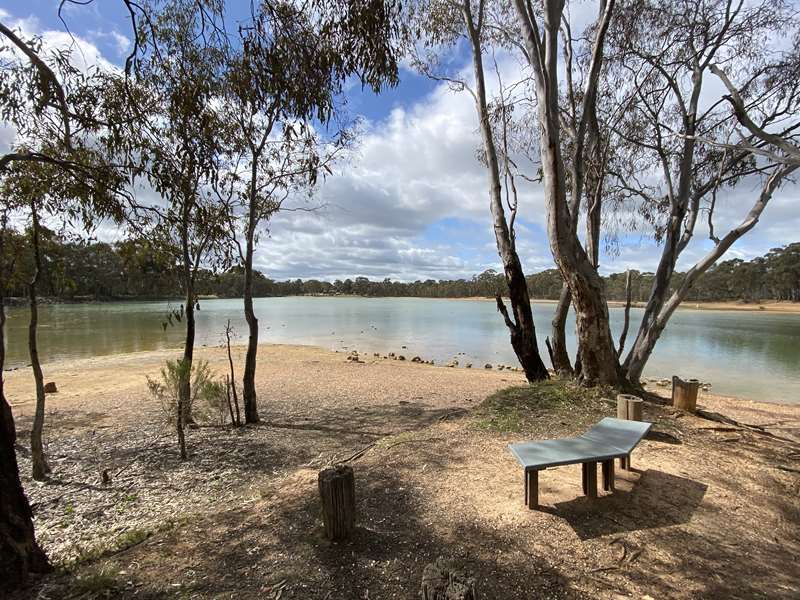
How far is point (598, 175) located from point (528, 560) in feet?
21.9

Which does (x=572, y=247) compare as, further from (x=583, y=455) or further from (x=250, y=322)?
(x=250, y=322)

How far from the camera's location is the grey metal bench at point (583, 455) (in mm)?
→ 2607

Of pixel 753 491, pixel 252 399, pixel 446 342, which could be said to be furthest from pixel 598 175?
pixel 446 342

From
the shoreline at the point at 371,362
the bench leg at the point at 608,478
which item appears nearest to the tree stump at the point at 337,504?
the bench leg at the point at 608,478

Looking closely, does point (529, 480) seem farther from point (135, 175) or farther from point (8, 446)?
point (135, 175)

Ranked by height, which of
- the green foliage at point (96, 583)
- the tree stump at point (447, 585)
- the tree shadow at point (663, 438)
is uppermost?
the tree stump at point (447, 585)

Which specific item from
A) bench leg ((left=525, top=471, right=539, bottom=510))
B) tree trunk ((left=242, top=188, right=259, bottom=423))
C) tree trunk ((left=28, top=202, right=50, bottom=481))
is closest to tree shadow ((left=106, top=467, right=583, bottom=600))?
bench leg ((left=525, top=471, right=539, bottom=510))

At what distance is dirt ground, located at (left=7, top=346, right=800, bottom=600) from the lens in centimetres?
214

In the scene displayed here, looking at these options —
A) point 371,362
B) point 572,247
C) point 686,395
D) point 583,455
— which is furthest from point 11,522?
point 371,362

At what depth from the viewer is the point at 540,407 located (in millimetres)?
5113

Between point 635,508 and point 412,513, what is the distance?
1.45 meters

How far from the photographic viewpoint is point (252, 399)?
18.7 ft

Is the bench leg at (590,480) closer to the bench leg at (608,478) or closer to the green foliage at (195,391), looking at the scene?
the bench leg at (608,478)

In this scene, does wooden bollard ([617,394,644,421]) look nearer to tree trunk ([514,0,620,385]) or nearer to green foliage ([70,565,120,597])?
tree trunk ([514,0,620,385])
